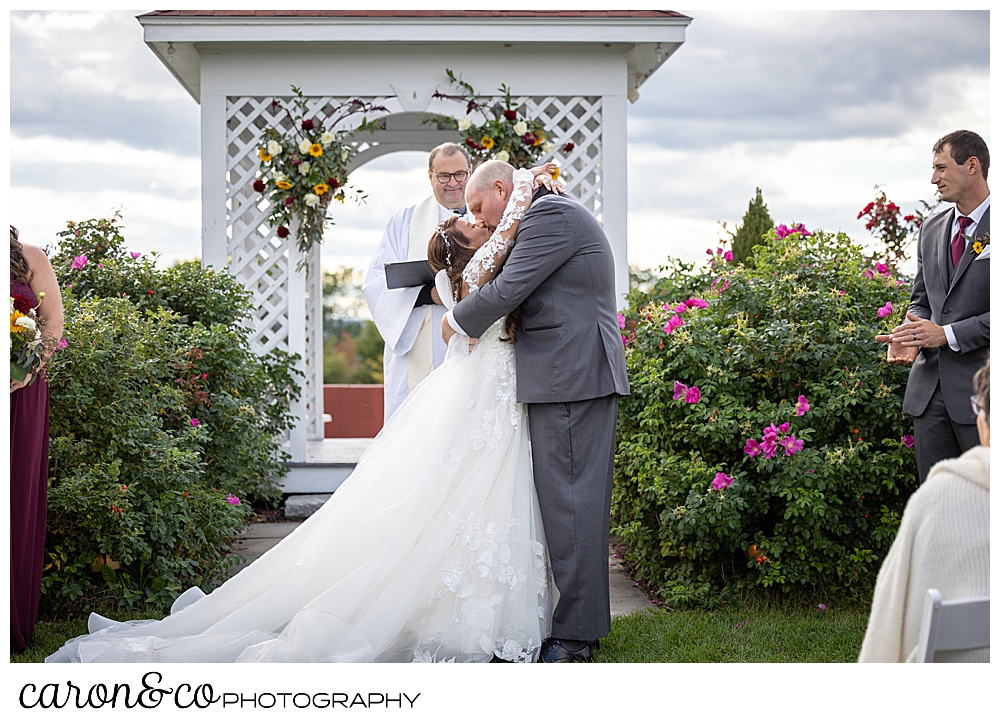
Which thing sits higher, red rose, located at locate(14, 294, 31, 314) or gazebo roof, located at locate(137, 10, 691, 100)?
gazebo roof, located at locate(137, 10, 691, 100)

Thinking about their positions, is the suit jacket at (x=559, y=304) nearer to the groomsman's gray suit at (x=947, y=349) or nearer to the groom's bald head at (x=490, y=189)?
the groom's bald head at (x=490, y=189)

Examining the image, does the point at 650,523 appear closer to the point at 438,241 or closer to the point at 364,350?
the point at 438,241

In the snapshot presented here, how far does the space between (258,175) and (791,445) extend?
14.3ft

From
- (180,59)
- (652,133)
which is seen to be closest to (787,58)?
(652,133)

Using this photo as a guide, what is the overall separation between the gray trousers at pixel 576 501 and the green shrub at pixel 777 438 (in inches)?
27.6

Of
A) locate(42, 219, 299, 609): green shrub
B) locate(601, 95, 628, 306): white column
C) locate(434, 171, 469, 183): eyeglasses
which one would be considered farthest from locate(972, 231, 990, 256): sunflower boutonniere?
locate(42, 219, 299, 609): green shrub

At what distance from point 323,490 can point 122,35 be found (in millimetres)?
4808

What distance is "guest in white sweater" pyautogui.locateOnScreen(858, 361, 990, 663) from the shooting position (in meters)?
Answer: 1.73

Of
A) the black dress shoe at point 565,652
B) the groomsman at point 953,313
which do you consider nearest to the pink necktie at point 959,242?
the groomsman at point 953,313

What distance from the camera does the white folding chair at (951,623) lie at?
1.62 metres

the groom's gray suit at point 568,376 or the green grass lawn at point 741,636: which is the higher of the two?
the groom's gray suit at point 568,376

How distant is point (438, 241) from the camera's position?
144 inches

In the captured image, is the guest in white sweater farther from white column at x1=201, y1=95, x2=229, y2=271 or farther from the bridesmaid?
white column at x1=201, y1=95, x2=229, y2=271

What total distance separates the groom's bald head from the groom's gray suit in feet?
0.59
